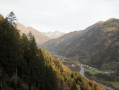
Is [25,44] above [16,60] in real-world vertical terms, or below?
above

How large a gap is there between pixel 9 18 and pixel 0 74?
1224 centimetres

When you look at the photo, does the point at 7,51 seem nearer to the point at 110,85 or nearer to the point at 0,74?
the point at 0,74

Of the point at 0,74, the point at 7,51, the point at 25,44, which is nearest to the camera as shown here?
the point at 0,74

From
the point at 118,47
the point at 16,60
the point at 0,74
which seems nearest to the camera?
the point at 0,74

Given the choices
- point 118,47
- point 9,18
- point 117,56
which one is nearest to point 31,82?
point 9,18

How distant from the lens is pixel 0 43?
880 inches

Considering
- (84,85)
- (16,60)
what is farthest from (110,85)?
A: (16,60)

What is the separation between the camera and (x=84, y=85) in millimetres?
59656

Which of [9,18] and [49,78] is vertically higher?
[9,18]

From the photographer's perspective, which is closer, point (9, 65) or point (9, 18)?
point (9, 65)

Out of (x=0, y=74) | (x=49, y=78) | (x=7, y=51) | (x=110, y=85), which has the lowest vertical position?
(x=110, y=85)

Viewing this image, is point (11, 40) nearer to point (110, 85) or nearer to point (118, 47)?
point (110, 85)

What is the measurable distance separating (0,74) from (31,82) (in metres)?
10.3

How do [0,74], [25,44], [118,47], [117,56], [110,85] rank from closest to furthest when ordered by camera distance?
[0,74] → [25,44] → [110,85] → [117,56] → [118,47]
